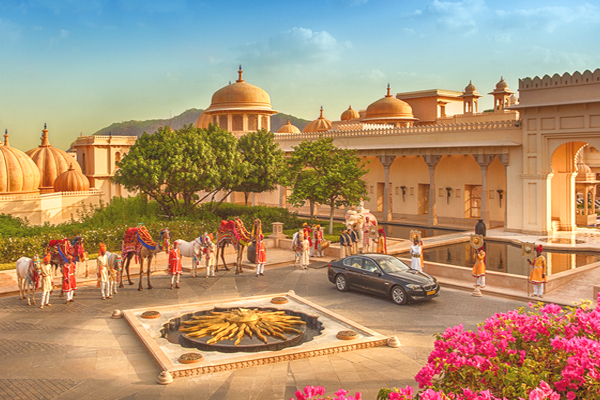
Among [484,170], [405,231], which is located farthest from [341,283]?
[484,170]

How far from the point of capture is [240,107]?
4447 centimetres

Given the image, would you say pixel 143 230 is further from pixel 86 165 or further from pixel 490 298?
pixel 86 165

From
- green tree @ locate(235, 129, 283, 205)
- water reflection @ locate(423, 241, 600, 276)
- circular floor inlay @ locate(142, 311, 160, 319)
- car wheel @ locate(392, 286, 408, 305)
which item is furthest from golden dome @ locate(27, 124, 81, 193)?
car wheel @ locate(392, 286, 408, 305)

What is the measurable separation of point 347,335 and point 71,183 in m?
36.4

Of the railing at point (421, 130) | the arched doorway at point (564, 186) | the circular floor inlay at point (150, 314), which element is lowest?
the circular floor inlay at point (150, 314)

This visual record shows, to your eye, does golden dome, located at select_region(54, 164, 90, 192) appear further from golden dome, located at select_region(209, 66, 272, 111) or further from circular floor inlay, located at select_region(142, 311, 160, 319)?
circular floor inlay, located at select_region(142, 311, 160, 319)

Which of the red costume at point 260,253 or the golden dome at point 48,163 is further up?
the golden dome at point 48,163

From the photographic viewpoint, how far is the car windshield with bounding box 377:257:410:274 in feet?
56.4

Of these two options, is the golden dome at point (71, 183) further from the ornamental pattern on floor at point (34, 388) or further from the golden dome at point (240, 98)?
the ornamental pattern on floor at point (34, 388)

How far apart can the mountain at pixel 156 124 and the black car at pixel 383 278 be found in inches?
5535

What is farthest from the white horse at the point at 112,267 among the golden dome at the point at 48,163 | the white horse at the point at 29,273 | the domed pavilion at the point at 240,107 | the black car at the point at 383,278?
the golden dome at the point at 48,163

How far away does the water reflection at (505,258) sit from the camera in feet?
74.8

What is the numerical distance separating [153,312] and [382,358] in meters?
6.26

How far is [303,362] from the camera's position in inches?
445
